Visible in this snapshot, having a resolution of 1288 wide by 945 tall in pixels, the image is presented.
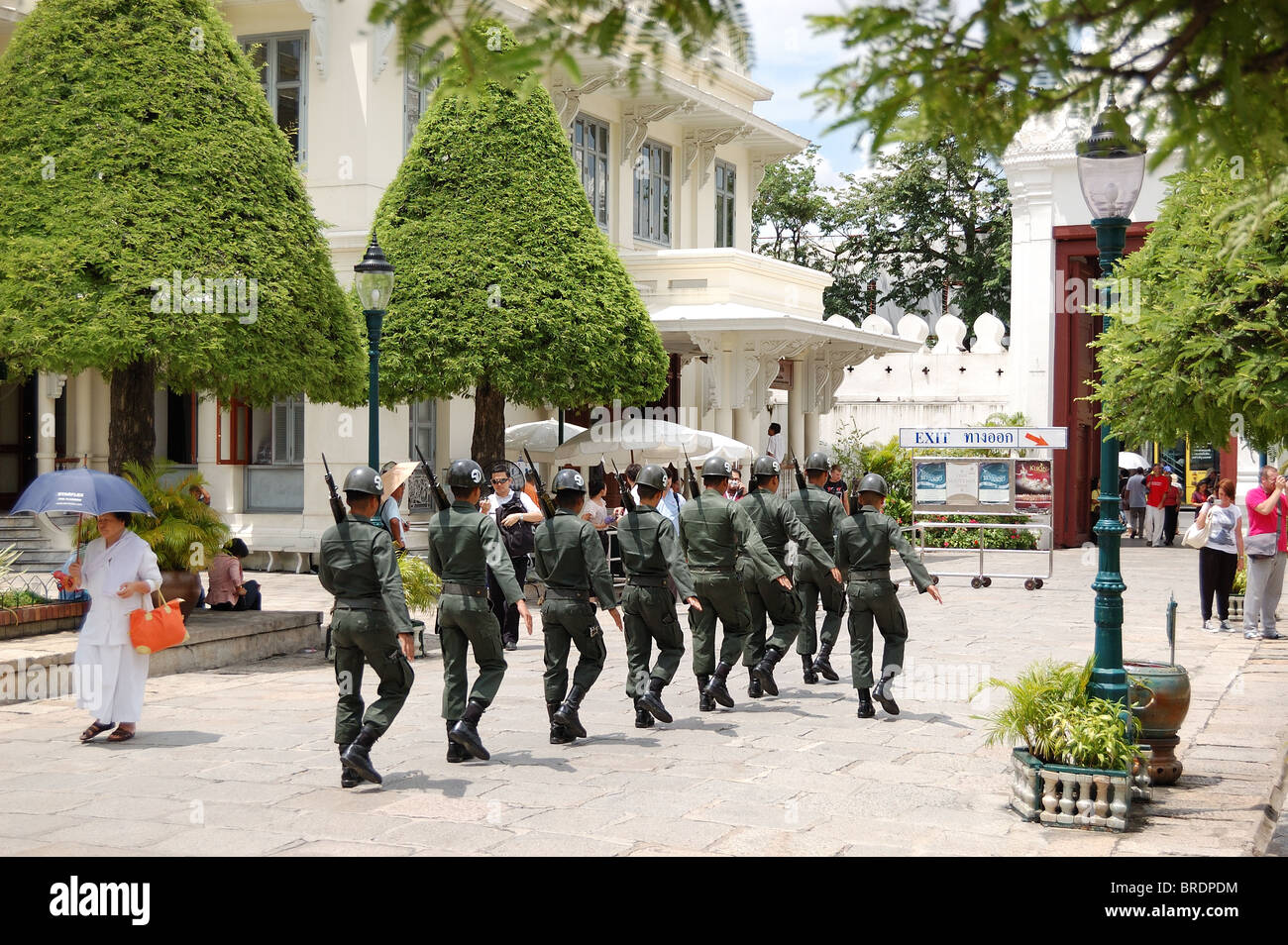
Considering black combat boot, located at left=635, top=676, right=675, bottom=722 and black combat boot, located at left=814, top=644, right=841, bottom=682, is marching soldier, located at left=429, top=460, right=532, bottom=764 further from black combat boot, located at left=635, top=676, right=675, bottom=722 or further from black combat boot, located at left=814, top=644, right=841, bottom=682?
black combat boot, located at left=814, top=644, right=841, bottom=682

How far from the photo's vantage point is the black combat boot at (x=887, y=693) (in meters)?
9.92

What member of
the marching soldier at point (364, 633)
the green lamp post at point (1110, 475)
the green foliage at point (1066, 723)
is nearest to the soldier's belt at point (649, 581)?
the marching soldier at point (364, 633)

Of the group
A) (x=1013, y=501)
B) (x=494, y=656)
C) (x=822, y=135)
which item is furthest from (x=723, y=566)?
(x=1013, y=501)

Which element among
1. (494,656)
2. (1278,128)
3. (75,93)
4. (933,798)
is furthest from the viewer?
(75,93)

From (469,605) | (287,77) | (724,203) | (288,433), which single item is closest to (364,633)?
(469,605)

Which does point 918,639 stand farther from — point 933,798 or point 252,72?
point 252,72

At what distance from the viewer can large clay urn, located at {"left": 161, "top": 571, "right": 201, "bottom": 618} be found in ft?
41.3

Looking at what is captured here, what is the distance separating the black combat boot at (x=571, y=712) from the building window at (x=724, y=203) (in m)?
21.8

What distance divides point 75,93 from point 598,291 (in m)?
7.51

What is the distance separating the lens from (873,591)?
9.98 meters

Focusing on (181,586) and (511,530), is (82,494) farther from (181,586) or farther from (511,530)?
(511,530)

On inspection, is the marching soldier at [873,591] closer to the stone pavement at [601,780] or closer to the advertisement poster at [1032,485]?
the stone pavement at [601,780]

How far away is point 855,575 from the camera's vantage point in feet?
33.2
